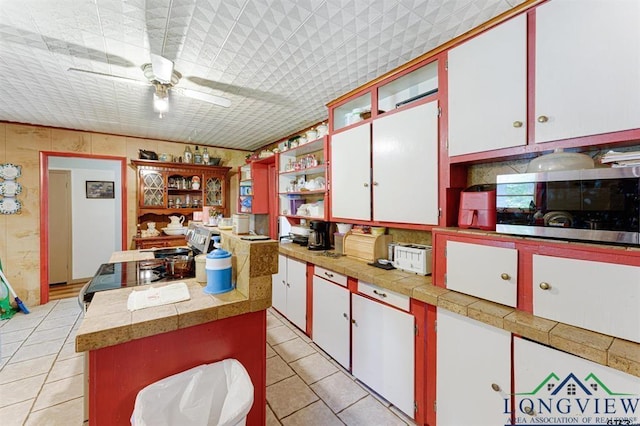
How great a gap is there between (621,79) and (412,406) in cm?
199

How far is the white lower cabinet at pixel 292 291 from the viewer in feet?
9.00

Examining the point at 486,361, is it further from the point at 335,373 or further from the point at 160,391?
the point at 160,391

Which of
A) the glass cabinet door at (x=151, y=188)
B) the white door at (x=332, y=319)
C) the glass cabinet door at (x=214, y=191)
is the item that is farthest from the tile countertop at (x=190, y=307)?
the glass cabinet door at (x=214, y=191)

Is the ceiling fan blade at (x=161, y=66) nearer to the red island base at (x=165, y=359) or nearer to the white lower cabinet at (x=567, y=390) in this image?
the red island base at (x=165, y=359)

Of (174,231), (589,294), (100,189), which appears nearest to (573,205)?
(589,294)

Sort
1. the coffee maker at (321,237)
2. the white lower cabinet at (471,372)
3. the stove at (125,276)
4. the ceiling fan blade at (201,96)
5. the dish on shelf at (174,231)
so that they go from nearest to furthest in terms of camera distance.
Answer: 1. the white lower cabinet at (471,372)
2. the stove at (125,276)
3. the ceiling fan blade at (201,96)
4. the coffee maker at (321,237)
5. the dish on shelf at (174,231)

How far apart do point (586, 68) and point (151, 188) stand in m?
4.95

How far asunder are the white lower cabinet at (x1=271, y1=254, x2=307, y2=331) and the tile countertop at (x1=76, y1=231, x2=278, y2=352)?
1.35 metres

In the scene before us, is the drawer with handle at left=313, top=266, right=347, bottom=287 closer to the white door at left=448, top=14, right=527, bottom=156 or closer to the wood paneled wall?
the white door at left=448, top=14, right=527, bottom=156

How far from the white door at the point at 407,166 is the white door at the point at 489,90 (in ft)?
0.56

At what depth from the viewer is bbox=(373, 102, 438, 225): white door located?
5.91ft

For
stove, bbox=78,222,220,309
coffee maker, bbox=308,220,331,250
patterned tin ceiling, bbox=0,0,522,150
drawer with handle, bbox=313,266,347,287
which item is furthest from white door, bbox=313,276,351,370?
patterned tin ceiling, bbox=0,0,522,150

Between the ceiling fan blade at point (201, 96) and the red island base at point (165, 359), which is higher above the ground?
the ceiling fan blade at point (201, 96)

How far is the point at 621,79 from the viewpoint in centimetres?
108
